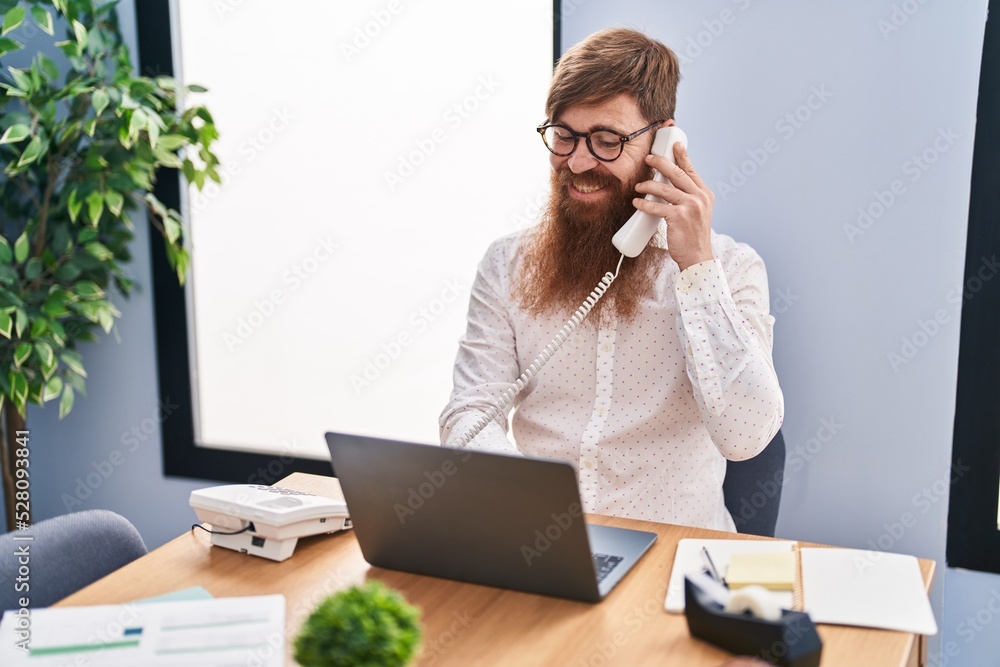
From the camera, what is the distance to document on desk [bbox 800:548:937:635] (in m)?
1.11

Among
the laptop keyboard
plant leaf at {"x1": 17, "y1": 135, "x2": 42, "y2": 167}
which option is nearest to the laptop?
the laptop keyboard

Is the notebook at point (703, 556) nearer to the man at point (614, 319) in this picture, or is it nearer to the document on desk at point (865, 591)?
the document on desk at point (865, 591)

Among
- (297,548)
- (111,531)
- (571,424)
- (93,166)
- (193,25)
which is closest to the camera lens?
(297,548)

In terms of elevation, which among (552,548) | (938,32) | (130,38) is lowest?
(552,548)

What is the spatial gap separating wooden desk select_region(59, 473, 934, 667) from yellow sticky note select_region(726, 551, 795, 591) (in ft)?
0.31

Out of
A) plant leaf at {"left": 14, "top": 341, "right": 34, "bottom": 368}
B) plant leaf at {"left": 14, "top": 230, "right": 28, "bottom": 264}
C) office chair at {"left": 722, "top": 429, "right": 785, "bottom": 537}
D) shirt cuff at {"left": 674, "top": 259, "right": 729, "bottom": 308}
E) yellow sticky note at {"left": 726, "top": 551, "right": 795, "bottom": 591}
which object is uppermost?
plant leaf at {"left": 14, "top": 230, "right": 28, "bottom": 264}

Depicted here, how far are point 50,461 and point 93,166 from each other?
3.87ft

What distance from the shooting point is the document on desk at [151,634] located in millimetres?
1035

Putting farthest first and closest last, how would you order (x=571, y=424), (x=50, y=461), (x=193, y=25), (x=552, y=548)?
1. (x=50, y=461)
2. (x=193, y=25)
3. (x=571, y=424)
4. (x=552, y=548)

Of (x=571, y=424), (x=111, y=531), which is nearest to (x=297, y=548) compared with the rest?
(x=111, y=531)

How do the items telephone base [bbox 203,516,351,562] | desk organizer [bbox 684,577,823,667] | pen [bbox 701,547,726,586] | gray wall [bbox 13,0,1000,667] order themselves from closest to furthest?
desk organizer [bbox 684,577,823,667] < pen [bbox 701,547,726,586] < telephone base [bbox 203,516,351,562] < gray wall [bbox 13,0,1000,667]

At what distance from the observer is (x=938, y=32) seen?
1864 millimetres

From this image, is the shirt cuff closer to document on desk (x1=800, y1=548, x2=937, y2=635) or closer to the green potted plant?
document on desk (x1=800, y1=548, x2=937, y2=635)

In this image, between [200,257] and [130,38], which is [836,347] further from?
[130,38]
